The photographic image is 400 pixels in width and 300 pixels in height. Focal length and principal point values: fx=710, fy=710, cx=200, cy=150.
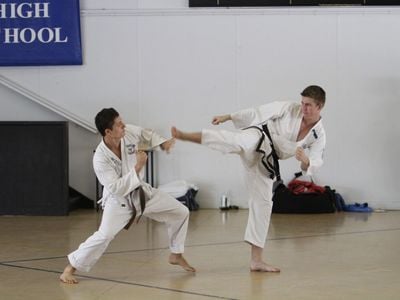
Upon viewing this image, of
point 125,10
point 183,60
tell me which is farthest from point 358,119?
point 125,10

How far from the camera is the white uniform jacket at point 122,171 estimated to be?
15.0 ft

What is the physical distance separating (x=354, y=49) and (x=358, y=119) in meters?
0.86

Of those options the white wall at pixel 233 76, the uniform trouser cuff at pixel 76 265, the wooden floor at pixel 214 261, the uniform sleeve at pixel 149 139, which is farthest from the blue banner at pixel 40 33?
the uniform trouser cuff at pixel 76 265

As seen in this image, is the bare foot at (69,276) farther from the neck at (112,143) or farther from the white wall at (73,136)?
the white wall at (73,136)

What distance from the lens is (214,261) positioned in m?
5.49

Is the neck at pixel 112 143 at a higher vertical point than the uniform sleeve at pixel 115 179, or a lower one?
higher

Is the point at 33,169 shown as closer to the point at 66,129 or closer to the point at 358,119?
the point at 66,129

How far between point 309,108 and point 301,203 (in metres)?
3.69

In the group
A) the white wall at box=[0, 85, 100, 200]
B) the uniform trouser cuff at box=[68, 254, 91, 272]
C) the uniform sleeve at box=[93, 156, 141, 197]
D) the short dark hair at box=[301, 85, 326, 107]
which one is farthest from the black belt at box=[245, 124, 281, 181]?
the white wall at box=[0, 85, 100, 200]

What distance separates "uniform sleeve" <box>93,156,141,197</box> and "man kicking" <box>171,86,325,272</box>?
0.47 meters

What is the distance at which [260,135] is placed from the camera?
491 centimetres

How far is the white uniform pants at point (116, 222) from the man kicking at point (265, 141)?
0.49 meters

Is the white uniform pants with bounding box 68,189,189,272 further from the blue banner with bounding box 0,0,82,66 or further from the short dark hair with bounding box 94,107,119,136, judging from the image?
the blue banner with bounding box 0,0,82,66

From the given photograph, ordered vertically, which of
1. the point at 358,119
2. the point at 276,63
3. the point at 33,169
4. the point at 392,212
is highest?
the point at 276,63
